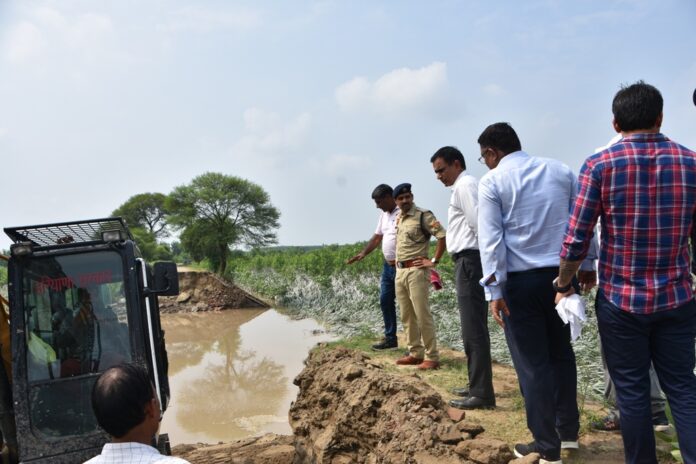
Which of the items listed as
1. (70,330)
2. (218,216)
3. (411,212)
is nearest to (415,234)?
(411,212)

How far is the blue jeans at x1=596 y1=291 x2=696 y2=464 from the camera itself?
7.82 ft

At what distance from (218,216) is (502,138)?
24.8m

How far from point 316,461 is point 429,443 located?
1.47 metres

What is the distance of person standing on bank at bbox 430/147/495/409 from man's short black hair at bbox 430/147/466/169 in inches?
8.2

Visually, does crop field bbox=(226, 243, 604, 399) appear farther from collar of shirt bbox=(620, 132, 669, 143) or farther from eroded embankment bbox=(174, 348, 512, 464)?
collar of shirt bbox=(620, 132, 669, 143)

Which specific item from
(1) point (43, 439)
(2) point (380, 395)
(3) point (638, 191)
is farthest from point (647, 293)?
(1) point (43, 439)

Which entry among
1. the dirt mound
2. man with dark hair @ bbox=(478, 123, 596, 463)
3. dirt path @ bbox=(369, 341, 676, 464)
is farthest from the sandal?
the dirt mound

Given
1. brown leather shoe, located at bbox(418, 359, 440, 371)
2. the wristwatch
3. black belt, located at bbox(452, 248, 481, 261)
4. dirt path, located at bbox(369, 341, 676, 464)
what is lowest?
dirt path, located at bbox(369, 341, 676, 464)

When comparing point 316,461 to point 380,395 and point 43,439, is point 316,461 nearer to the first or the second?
point 380,395

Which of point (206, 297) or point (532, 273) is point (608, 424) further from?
point (206, 297)

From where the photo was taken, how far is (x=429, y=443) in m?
3.08

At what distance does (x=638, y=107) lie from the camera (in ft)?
7.99

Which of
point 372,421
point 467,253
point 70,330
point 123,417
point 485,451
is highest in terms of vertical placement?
point 467,253

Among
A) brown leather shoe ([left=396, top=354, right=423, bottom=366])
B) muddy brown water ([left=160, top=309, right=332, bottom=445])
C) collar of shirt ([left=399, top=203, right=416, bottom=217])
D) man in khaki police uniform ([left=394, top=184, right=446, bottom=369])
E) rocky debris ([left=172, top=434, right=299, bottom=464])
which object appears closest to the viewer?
rocky debris ([left=172, top=434, right=299, bottom=464])
